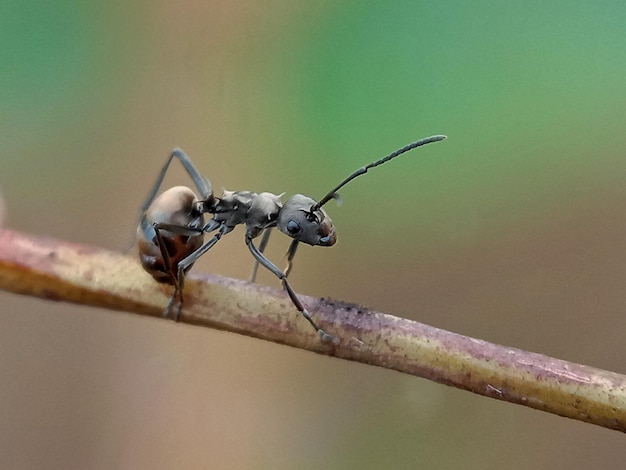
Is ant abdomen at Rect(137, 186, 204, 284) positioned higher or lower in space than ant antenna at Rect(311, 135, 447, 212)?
lower

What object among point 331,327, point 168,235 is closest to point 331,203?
point 168,235

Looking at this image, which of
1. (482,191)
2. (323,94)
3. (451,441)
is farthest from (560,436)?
(323,94)

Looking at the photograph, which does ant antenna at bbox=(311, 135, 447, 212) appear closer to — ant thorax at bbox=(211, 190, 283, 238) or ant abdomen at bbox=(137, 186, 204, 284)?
ant thorax at bbox=(211, 190, 283, 238)

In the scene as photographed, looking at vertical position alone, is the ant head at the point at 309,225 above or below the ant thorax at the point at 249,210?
above

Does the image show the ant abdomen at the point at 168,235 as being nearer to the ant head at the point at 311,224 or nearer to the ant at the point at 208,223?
the ant at the point at 208,223

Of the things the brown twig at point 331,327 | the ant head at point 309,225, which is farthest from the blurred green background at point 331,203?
the brown twig at point 331,327

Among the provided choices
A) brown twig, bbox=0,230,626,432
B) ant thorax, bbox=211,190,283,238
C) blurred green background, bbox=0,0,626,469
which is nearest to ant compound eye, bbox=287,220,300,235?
ant thorax, bbox=211,190,283,238
